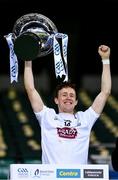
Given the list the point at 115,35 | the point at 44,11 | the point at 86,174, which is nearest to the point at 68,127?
the point at 86,174

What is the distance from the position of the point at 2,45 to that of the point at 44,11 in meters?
1.07

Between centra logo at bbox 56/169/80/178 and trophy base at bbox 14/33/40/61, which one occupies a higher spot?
trophy base at bbox 14/33/40/61

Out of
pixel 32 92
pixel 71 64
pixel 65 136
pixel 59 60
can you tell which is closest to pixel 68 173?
pixel 65 136

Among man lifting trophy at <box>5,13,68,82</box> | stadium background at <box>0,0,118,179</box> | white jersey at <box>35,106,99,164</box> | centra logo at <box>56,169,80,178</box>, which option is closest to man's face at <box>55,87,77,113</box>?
white jersey at <box>35,106,99,164</box>

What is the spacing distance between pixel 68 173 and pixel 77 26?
35.3 ft

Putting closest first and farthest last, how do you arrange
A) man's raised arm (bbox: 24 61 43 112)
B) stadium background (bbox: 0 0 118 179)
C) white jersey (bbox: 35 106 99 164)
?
1. white jersey (bbox: 35 106 99 164)
2. man's raised arm (bbox: 24 61 43 112)
3. stadium background (bbox: 0 0 118 179)

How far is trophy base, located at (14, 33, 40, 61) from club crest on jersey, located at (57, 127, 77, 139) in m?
0.59

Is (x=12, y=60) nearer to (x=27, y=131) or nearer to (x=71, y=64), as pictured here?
(x=27, y=131)

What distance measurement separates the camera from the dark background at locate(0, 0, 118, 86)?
15219 millimetres

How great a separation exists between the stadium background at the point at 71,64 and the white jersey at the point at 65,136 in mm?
5775

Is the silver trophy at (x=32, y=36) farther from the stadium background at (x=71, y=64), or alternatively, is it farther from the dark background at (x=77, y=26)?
the dark background at (x=77, y=26)

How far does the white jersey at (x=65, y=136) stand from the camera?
6.09 metres

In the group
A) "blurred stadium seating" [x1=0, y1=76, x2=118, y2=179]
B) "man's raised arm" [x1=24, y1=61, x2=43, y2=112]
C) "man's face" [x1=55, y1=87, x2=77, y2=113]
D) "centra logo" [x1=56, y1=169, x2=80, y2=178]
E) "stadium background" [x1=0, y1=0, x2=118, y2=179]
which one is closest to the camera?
"centra logo" [x1=56, y1=169, x2=80, y2=178]

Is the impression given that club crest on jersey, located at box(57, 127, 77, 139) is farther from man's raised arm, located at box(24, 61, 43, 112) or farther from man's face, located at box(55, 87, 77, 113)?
man's raised arm, located at box(24, 61, 43, 112)
